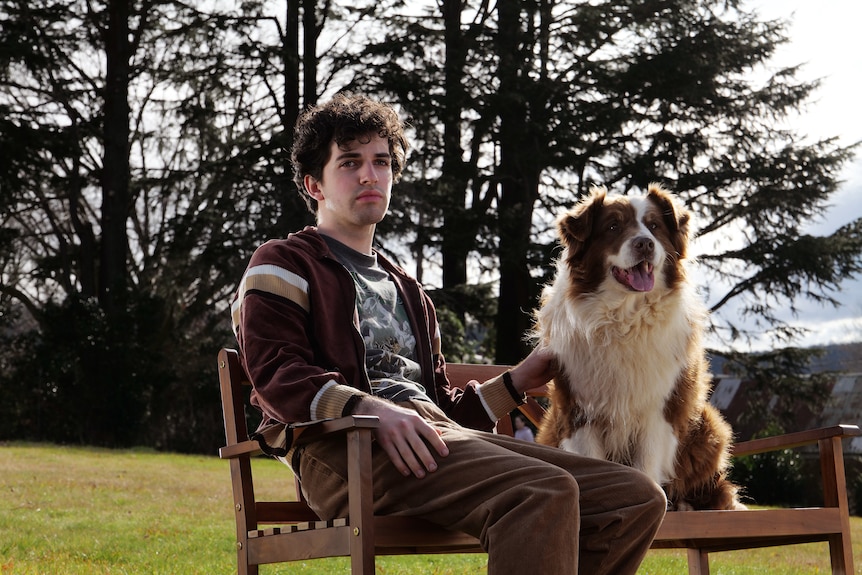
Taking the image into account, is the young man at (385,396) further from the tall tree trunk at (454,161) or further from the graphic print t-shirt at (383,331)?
the tall tree trunk at (454,161)

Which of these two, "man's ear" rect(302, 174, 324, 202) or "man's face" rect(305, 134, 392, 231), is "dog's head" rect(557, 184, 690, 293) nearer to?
"man's face" rect(305, 134, 392, 231)

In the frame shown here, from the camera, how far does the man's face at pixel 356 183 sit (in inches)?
127

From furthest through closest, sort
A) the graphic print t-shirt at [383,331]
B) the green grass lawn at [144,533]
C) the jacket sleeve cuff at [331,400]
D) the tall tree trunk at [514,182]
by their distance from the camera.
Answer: the tall tree trunk at [514,182] < the green grass lawn at [144,533] < the graphic print t-shirt at [383,331] < the jacket sleeve cuff at [331,400]

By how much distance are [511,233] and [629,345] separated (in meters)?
16.0

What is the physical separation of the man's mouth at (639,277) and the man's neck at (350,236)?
108 cm

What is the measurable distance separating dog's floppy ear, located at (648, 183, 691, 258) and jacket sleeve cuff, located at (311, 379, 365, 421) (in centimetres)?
174

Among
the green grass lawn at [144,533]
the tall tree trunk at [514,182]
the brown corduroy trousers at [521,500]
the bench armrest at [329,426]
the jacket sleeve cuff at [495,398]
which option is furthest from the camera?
the tall tree trunk at [514,182]

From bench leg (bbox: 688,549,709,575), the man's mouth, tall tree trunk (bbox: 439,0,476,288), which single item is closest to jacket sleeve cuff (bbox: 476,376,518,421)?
the man's mouth

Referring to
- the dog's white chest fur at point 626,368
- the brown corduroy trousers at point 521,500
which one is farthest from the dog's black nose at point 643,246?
the brown corduroy trousers at point 521,500

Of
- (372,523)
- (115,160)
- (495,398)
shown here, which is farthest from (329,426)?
(115,160)

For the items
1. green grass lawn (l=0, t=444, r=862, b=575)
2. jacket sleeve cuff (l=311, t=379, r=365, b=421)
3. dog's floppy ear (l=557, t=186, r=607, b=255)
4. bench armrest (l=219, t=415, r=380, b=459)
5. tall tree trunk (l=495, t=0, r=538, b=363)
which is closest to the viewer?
bench armrest (l=219, t=415, r=380, b=459)

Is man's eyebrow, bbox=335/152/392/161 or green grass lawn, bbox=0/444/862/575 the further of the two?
green grass lawn, bbox=0/444/862/575

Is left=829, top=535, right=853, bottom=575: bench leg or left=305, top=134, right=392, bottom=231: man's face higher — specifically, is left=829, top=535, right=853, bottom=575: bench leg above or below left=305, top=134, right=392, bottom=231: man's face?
below

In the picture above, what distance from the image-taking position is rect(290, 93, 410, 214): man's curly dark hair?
325cm
